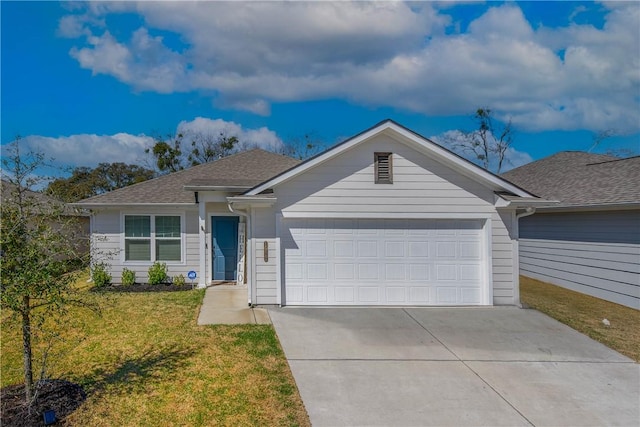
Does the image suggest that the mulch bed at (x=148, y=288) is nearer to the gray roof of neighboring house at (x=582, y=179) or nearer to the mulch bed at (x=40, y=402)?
the mulch bed at (x=40, y=402)

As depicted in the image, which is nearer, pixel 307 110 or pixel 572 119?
pixel 307 110

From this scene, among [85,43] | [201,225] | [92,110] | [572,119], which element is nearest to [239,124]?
[92,110]

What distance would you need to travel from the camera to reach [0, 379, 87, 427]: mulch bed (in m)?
4.24

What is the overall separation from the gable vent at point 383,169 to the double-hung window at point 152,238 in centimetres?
692

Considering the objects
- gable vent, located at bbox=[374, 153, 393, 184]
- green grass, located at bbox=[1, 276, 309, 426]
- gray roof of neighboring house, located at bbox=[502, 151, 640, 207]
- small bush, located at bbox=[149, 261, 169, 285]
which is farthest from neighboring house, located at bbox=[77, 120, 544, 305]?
small bush, located at bbox=[149, 261, 169, 285]

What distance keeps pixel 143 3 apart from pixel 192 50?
265 inches

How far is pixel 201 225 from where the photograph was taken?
477 inches

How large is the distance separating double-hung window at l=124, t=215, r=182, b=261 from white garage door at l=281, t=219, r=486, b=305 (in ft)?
16.6

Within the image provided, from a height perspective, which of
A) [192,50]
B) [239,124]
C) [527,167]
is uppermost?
[239,124]

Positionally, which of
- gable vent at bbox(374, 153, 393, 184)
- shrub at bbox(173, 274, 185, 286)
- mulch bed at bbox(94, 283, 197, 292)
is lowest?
mulch bed at bbox(94, 283, 197, 292)

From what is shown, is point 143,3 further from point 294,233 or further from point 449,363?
point 449,363

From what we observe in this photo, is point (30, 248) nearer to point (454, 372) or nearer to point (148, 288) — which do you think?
point (454, 372)

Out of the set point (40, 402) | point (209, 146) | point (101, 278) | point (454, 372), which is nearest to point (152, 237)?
point (101, 278)

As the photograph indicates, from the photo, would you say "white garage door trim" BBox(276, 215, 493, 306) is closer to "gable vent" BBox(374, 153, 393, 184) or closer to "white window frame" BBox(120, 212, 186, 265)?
"gable vent" BBox(374, 153, 393, 184)
